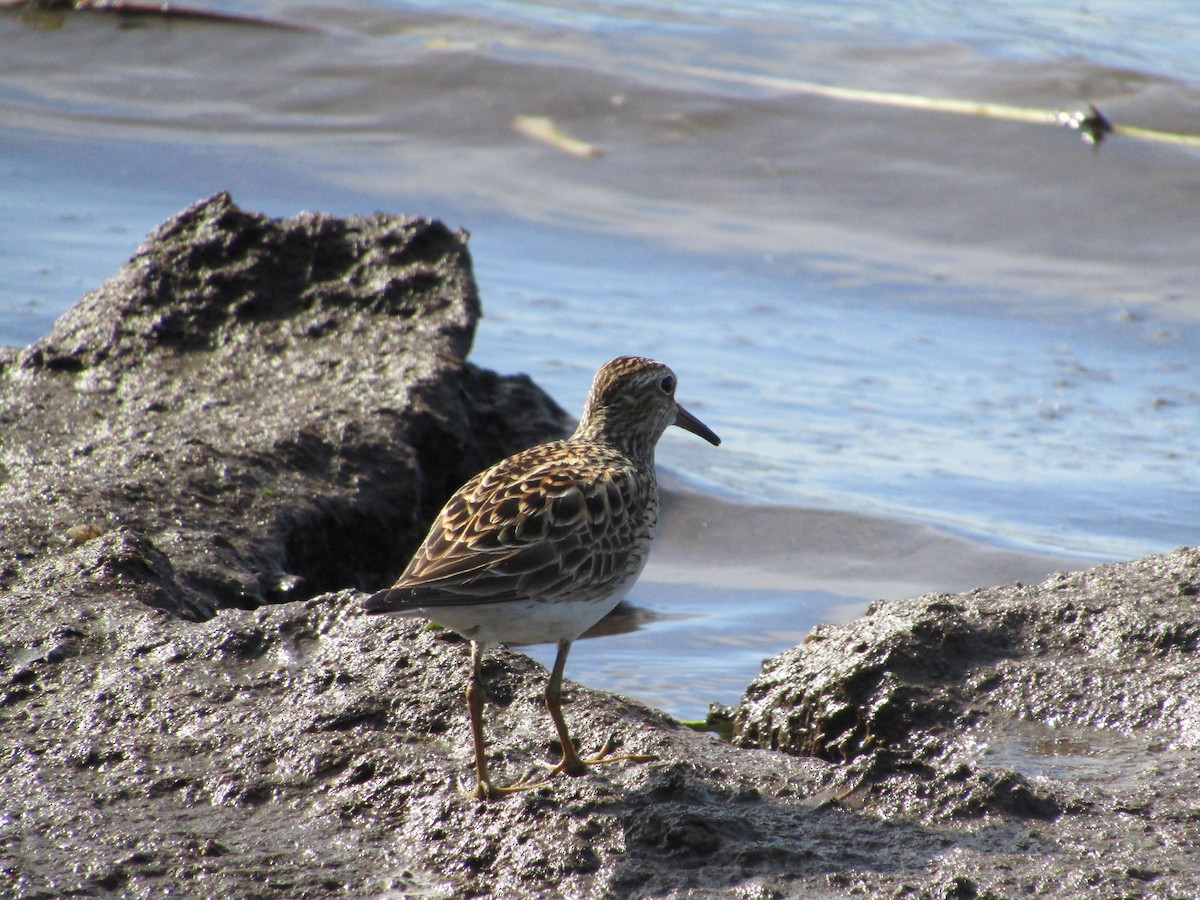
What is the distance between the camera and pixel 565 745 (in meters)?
3.88

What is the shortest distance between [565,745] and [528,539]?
58cm

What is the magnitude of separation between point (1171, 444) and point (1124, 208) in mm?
3770

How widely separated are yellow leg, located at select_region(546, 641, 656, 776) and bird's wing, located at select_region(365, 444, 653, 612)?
0.23 metres

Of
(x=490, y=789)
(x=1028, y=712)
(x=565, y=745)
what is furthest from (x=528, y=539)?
(x=1028, y=712)

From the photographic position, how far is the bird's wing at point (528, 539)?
386cm

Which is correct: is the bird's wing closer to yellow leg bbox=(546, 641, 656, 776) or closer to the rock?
yellow leg bbox=(546, 641, 656, 776)

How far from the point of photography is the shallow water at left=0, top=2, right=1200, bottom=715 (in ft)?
25.9

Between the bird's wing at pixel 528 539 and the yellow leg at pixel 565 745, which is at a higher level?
the bird's wing at pixel 528 539

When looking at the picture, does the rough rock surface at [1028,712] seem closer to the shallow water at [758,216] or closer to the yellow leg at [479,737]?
the yellow leg at [479,737]

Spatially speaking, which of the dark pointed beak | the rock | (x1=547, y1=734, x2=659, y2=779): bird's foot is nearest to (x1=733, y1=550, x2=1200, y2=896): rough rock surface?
(x1=547, y1=734, x2=659, y2=779): bird's foot

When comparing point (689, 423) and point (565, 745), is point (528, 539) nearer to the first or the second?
point (565, 745)

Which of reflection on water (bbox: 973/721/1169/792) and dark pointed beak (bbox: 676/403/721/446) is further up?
dark pointed beak (bbox: 676/403/721/446)

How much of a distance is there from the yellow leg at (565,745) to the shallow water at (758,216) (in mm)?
1701

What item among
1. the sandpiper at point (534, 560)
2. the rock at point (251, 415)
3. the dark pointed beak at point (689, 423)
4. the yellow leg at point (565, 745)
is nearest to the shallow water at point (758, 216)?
the dark pointed beak at point (689, 423)
